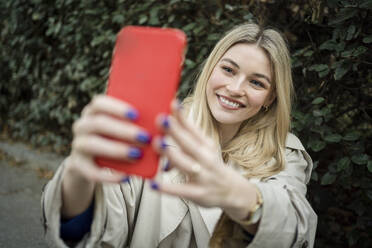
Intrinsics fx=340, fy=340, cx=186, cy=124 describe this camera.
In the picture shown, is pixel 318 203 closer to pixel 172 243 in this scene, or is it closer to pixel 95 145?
pixel 172 243

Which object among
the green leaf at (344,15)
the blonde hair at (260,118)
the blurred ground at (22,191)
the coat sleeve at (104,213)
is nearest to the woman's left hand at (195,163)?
the coat sleeve at (104,213)

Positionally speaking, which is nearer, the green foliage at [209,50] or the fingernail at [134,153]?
the fingernail at [134,153]

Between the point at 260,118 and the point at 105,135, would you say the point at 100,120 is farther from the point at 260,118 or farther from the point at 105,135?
the point at 260,118

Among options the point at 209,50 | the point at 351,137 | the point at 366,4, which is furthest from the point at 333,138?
the point at 209,50

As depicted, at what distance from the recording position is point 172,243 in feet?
5.09

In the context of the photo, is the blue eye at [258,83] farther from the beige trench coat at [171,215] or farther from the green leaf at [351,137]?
the green leaf at [351,137]

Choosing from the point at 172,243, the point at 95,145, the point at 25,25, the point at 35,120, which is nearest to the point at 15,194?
the point at 35,120

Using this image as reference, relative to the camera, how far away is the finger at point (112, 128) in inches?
30.2

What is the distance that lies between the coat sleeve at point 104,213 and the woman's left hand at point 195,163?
1.37 ft

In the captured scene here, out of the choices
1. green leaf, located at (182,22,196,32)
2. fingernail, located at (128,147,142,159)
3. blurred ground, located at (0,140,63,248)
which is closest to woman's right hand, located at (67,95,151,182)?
fingernail, located at (128,147,142,159)

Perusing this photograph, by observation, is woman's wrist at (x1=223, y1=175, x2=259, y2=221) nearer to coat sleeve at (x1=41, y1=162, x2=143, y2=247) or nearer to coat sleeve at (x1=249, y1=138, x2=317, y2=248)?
coat sleeve at (x1=249, y1=138, x2=317, y2=248)

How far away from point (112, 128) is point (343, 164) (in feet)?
4.85

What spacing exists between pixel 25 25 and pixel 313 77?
322 cm

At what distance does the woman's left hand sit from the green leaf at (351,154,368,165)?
1.18 metres
